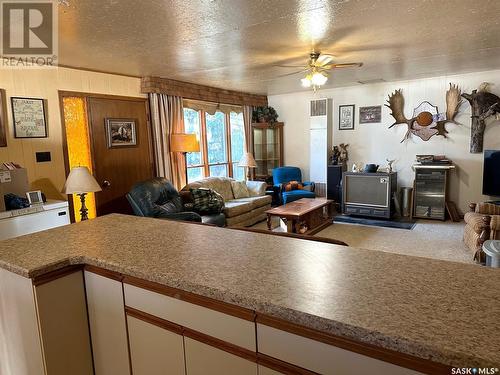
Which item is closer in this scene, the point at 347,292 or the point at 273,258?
the point at 347,292

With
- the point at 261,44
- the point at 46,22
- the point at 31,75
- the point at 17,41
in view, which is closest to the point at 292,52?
the point at 261,44

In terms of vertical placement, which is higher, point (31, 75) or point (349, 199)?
point (31, 75)

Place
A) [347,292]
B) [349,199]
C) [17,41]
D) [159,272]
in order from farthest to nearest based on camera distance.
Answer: [349,199] < [17,41] < [159,272] < [347,292]

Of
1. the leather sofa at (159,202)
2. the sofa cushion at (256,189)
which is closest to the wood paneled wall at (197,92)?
the leather sofa at (159,202)

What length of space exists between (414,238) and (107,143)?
433 cm

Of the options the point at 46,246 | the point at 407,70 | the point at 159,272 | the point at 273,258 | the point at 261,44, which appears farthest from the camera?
the point at 407,70

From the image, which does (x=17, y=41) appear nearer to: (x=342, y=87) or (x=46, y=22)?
(x=46, y=22)

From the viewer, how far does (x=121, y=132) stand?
179 inches

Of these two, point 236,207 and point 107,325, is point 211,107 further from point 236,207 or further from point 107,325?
point 107,325

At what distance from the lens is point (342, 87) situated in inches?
257

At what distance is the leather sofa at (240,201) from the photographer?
198 inches

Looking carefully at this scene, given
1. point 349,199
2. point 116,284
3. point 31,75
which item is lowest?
point 349,199

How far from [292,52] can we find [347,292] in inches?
126

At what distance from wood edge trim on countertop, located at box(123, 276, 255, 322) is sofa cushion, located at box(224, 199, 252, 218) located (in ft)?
11.6
